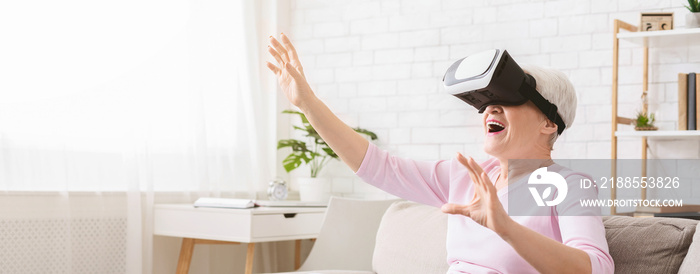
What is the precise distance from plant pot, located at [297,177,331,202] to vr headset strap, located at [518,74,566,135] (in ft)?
8.24

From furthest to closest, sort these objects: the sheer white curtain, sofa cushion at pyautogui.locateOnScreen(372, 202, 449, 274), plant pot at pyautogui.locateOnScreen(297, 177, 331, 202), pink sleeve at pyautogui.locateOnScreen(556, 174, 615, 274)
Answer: plant pot at pyautogui.locateOnScreen(297, 177, 331, 202), the sheer white curtain, sofa cushion at pyautogui.locateOnScreen(372, 202, 449, 274), pink sleeve at pyautogui.locateOnScreen(556, 174, 615, 274)

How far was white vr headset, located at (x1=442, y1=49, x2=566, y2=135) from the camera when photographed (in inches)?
59.0

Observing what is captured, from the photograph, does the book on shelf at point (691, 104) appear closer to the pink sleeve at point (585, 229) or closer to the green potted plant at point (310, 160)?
the green potted plant at point (310, 160)

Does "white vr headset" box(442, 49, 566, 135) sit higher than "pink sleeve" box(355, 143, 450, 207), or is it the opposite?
"white vr headset" box(442, 49, 566, 135)

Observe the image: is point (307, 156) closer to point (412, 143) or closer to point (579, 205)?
point (412, 143)

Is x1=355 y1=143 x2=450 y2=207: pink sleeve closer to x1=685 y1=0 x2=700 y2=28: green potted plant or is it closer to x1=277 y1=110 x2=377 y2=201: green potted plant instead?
x1=685 y1=0 x2=700 y2=28: green potted plant

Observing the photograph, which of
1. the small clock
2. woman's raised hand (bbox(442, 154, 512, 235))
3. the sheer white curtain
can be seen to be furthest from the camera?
the small clock

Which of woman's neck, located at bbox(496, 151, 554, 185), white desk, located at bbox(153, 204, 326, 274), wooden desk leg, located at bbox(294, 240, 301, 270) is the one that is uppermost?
woman's neck, located at bbox(496, 151, 554, 185)

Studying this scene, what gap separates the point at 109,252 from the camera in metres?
3.26

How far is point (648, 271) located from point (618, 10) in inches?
77.9

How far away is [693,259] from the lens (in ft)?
5.77

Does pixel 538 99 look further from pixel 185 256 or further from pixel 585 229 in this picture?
pixel 185 256

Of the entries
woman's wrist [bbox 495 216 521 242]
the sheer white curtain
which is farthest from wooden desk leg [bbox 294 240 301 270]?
woman's wrist [bbox 495 216 521 242]

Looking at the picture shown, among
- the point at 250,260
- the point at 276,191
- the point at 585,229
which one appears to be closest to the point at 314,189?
the point at 276,191
